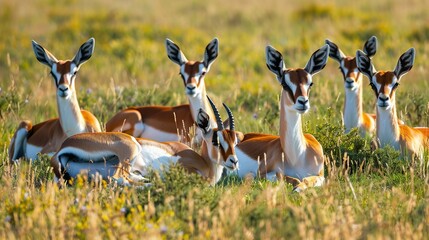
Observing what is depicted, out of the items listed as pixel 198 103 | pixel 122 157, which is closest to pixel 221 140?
pixel 122 157

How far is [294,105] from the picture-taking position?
8.37 meters

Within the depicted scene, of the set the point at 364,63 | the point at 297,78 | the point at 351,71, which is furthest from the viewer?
the point at 351,71

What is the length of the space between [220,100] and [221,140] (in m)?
3.95

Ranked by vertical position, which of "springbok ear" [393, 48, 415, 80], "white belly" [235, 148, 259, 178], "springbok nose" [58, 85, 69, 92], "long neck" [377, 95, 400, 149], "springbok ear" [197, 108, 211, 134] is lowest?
"white belly" [235, 148, 259, 178]

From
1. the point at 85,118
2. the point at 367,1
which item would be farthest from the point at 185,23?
the point at 85,118

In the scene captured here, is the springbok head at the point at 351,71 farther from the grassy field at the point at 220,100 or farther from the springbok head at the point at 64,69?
the springbok head at the point at 64,69

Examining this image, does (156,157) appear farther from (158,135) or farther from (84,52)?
(158,135)

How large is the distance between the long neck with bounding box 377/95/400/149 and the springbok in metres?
2.03

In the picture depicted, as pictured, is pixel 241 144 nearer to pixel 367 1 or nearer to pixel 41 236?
pixel 41 236

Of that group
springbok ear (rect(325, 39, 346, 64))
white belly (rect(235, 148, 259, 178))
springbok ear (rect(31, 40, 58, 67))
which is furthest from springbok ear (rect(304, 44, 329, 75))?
springbok ear (rect(31, 40, 58, 67))

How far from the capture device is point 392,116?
9250mm

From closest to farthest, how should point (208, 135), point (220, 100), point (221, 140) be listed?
point (221, 140) < point (208, 135) < point (220, 100)

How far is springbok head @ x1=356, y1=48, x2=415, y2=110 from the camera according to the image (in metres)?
9.09

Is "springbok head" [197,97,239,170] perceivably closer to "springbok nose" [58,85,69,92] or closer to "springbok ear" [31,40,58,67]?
"springbok nose" [58,85,69,92]
